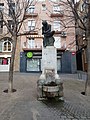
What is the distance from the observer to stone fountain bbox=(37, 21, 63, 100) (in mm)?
6984

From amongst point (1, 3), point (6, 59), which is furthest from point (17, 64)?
point (1, 3)

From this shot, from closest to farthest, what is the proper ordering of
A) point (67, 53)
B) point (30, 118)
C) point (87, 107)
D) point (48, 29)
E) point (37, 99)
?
point (30, 118)
point (87, 107)
point (37, 99)
point (48, 29)
point (67, 53)

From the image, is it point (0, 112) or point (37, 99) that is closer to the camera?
point (0, 112)

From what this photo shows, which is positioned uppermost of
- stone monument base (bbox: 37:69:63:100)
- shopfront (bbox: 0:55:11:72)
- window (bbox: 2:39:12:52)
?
window (bbox: 2:39:12:52)

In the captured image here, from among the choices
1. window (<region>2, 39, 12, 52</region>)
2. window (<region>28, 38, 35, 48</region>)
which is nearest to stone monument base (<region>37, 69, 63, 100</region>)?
window (<region>28, 38, 35, 48</region>)

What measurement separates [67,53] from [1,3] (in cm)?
1480

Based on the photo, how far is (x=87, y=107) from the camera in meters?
6.27

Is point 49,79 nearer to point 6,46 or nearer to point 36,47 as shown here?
point 36,47

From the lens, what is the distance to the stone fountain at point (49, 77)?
6984 mm

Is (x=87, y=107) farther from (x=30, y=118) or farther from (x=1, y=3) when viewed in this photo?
(x=1, y=3)

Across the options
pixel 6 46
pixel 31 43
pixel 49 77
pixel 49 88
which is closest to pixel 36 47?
pixel 31 43

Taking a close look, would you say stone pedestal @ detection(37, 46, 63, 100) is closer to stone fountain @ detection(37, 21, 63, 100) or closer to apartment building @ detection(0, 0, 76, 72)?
stone fountain @ detection(37, 21, 63, 100)

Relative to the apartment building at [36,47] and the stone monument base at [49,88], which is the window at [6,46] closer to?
the apartment building at [36,47]

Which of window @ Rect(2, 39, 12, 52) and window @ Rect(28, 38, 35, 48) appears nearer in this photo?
window @ Rect(28, 38, 35, 48)
